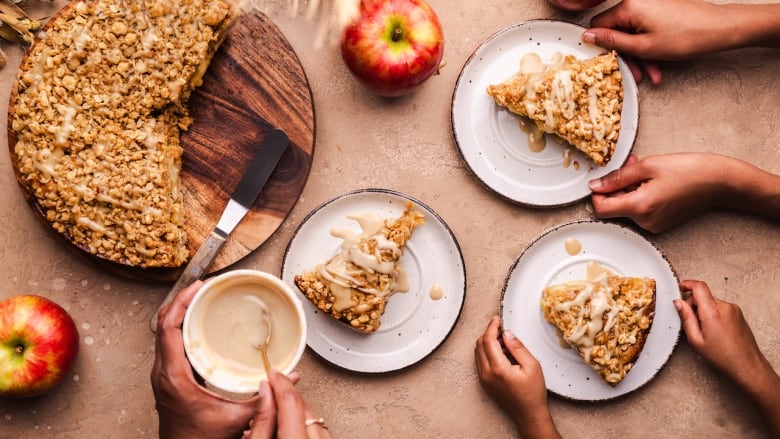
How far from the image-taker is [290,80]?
79.6 inches

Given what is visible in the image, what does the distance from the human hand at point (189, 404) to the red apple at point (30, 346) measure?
0.41m

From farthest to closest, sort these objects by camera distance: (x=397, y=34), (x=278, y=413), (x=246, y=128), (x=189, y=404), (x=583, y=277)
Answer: (x=583, y=277)
(x=246, y=128)
(x=397, y=34)
(x=189, y=404)
(x=278, y=413)

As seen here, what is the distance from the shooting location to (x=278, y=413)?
1.61 m

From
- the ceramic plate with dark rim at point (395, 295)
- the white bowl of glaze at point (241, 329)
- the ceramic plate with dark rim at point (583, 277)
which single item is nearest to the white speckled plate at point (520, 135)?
the ceramic plate with dark rim at point (583, 277)

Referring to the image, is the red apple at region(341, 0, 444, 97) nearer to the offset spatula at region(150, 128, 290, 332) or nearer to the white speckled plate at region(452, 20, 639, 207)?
the white speckled plate at region(452, 20, 639, 207)

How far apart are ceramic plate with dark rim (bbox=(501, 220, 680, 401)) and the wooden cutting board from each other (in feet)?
2.69

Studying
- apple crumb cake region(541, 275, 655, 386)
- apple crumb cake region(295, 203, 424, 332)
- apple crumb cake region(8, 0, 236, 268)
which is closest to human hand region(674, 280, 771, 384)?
apple crumb cake region(541, 275, 655, 386)

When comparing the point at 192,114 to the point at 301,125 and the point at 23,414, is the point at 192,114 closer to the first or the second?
the point at 301,125

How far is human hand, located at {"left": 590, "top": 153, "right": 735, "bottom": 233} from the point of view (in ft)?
6.74

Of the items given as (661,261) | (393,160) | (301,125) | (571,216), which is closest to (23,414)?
(301,125)

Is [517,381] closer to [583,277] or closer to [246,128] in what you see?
[583,277]

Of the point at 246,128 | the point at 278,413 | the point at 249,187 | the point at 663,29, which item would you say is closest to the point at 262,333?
the point at 278,413

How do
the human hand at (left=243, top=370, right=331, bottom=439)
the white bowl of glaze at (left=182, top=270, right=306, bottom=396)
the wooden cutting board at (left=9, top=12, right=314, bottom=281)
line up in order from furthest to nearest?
1. the wooden cutting board at (left=9, top=12, right=314, bottom=281)
2. the white bowl of glaze at (left=182, top=270, right=306, bottom=396)
3. the human hand at (left=243, top=370, right=331, bottom=439)

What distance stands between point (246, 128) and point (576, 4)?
1.13 m
